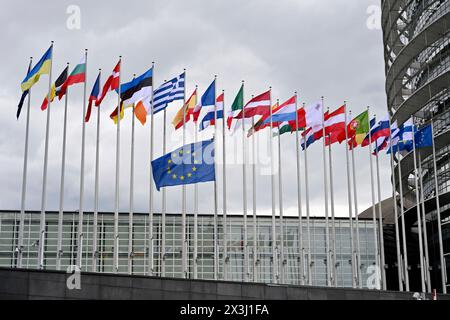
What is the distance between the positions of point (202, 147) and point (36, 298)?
15079mm

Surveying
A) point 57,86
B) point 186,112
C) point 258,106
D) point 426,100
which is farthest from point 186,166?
point 426,100

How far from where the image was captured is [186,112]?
4628cm

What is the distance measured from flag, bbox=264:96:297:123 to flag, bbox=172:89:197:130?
17.0 feet

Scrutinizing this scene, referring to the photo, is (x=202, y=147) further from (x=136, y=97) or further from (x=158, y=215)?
(x=158, y=215)

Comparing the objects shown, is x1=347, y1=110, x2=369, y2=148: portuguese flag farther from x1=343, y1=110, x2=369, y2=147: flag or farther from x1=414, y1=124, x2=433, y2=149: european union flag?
x1=414, y1=124, x2=433, y2=149: european union flag

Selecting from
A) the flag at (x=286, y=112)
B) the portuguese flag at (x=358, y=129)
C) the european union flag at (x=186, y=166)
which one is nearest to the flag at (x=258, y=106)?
the flag at (x=286, y=112)

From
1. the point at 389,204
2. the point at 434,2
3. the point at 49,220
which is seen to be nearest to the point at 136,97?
the point at 49,220

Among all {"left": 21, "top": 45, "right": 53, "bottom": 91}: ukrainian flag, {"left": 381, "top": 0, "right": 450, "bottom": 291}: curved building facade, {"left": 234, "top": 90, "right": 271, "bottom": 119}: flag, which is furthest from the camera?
{"left": 381, "top": 0, "right": 450, "bottom": 291}: curved building facade

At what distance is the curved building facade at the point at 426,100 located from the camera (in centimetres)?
6444

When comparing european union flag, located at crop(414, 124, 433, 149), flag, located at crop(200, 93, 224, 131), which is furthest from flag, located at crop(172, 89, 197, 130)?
european union flag, located at crop(414, 124, 433, 149)

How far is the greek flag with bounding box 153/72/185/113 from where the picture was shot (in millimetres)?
43750

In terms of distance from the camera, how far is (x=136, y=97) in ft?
142

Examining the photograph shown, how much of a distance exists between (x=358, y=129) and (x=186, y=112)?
1278cm
